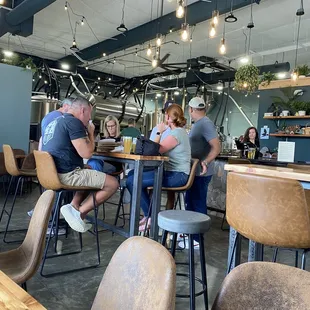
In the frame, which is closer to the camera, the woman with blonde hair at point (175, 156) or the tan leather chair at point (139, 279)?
the tan leather chair at point (139, 279)

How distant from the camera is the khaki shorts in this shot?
280cm

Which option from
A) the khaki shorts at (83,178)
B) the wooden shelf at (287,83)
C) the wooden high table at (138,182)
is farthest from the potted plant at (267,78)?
the khaki shorts at (83,178)

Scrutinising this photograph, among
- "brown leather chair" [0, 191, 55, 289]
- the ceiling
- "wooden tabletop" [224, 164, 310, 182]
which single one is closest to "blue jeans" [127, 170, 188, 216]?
"wooden tabletop" [224, 164, 310, 182]

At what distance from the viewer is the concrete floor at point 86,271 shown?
7.25 ft

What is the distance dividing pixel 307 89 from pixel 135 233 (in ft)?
20.2

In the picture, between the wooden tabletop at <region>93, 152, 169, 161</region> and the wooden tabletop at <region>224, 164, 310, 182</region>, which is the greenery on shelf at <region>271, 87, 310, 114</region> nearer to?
the wooden tabletop at <region>93, 152, 169, 161</region>

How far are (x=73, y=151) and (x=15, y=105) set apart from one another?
4.20 metres

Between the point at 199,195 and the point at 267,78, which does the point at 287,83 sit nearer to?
the point at 267,78

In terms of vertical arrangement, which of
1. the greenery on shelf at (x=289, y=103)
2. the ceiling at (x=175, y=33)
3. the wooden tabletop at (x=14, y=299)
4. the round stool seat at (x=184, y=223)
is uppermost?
the ceiling at (x=175, y=33)

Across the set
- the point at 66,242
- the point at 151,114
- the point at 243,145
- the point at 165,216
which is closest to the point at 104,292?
the point at 165,216

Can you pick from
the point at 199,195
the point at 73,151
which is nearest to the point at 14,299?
the point at 73,151

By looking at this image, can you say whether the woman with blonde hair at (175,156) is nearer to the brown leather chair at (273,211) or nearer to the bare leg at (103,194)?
the bare leg at (103,194)

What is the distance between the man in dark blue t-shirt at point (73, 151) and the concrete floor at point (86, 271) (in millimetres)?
372

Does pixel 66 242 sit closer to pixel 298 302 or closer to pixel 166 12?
pixel 298 302
